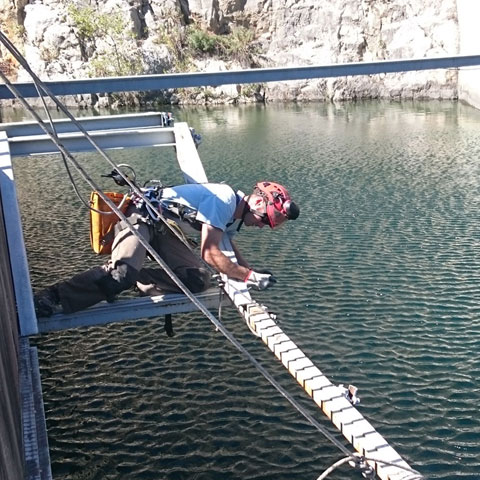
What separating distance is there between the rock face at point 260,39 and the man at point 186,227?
42.9 metres

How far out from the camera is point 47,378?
11047 mm

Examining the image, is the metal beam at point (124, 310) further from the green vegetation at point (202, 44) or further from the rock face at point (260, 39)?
the green vegetation at point (202, 44)

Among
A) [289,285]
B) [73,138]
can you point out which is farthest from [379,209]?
[73,138]

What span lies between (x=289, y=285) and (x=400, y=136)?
69.3 feet

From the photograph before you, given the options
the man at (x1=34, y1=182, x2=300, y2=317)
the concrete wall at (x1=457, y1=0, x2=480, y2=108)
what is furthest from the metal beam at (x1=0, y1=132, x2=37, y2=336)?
the concrete wall at (x1=457, y1=0, x2=480, y2=108)

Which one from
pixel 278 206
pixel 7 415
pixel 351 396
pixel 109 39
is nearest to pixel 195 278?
pixel 278 206

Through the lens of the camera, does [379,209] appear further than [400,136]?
No

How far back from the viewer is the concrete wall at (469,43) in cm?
4265

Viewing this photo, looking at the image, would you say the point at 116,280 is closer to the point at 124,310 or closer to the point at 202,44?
the point at 124,310

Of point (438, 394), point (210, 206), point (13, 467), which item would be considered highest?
point (210, 206)

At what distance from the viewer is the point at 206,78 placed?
17.3 metres

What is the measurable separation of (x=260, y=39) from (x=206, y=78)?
138 ft

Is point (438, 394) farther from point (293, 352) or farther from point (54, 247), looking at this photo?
point (54, 247)

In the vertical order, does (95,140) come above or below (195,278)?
above
